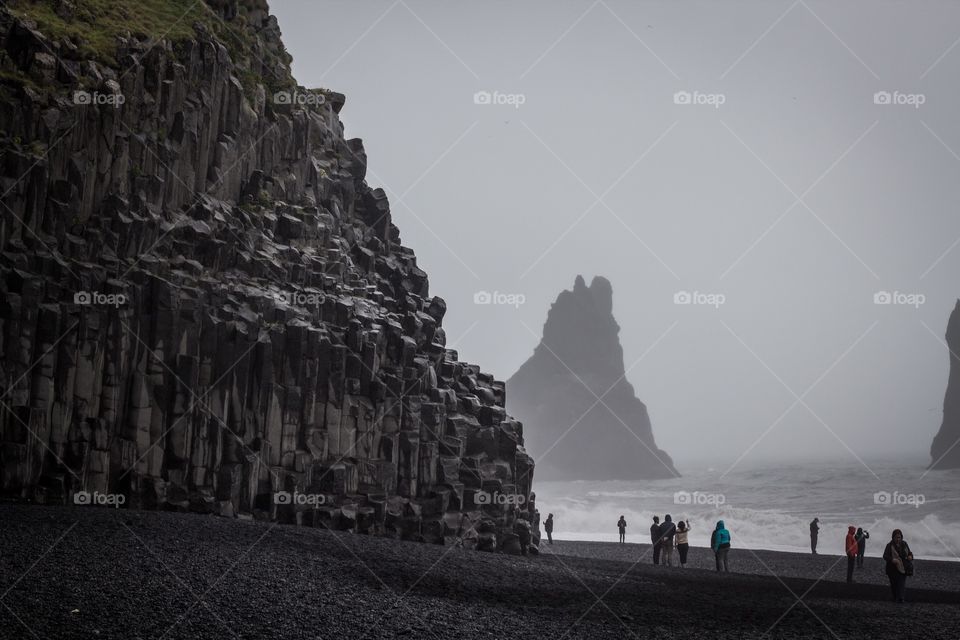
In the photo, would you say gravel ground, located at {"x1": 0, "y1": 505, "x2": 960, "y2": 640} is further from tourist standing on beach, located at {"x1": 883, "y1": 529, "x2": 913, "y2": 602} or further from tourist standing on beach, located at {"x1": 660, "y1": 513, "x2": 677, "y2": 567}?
tourist standing on beach, located at {"x1": 660, "y1": 513, "x2": 677, "y2": 567}

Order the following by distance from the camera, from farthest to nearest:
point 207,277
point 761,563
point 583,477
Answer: point 583,477
point 761,563
point 207,277

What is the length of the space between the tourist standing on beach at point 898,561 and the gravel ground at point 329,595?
615 millimetres

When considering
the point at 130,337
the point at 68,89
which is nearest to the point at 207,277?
the point at 130,337

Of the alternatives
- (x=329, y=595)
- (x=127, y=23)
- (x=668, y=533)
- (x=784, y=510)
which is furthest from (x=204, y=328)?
(x=784, y=510)

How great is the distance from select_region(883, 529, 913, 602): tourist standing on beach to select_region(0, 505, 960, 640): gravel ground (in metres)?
0.62

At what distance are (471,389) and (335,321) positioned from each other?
32.3 feet

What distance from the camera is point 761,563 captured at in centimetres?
5456

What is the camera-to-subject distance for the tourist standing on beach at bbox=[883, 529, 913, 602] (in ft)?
98.3

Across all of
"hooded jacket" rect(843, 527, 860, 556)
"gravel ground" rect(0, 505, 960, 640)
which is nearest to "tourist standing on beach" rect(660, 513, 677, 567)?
"hooded jacket" rect(843, 527, 860, 556)

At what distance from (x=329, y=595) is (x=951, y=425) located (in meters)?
151

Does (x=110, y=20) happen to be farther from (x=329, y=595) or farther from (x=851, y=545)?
(x=851, y=545)

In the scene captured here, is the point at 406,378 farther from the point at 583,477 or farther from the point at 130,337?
the point at 583,477

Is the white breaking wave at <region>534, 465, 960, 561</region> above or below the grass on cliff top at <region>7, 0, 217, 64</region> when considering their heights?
below

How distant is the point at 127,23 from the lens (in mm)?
42281
